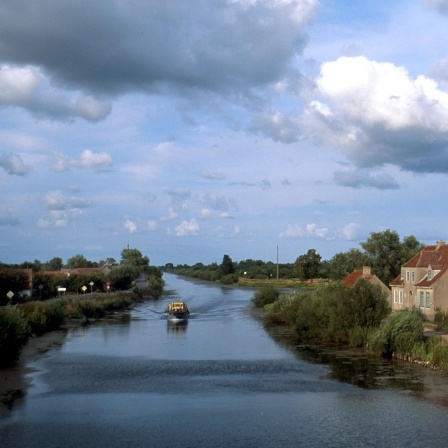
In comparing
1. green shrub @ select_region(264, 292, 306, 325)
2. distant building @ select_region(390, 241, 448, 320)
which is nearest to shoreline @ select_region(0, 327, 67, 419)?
green shrub @ select_region(264, 292, 306, 325)

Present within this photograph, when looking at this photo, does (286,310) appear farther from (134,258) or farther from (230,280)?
(230,280)

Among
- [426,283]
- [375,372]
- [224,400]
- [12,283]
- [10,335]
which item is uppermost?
[426,283]

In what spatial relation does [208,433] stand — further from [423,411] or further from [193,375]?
[193,375]

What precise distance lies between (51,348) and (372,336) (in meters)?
20.5

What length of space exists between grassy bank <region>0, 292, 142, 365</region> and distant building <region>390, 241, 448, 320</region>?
27486 millimetres

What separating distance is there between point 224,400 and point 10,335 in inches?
582

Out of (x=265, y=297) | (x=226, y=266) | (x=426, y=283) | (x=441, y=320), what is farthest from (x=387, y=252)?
(x=226, y=266)

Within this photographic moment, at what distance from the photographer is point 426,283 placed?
46.5m

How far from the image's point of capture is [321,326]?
43906mm

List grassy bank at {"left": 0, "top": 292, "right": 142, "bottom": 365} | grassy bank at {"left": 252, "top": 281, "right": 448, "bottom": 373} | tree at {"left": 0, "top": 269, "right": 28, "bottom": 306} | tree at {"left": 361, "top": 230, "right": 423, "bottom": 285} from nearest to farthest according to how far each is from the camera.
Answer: grassy bank at {"left": 252, "top": 281, "right": 448, "bottom": 373}
grassy bank at {"left": 0, "top": 292, "right": 142, "bottom": 365}
tree at {"left": 0, "top": 269, "right": 28, "bottom": 306}
tree at {"left": 361, "top": 230, "right": 423, "bottom": 285}

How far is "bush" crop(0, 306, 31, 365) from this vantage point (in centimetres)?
3338

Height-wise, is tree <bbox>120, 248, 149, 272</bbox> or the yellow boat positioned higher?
tree <bbox>120, 248, 149, 272</bbox>

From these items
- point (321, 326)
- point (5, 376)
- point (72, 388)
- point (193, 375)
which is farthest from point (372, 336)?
point (5, 376)

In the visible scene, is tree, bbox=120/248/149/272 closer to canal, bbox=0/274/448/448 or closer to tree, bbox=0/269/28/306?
tree, bbox=0/269/28/306
